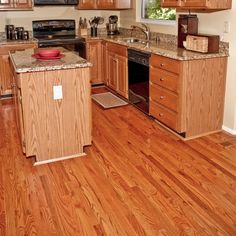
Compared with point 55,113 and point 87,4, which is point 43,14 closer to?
point 87,4

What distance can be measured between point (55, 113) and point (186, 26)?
74.9 inches

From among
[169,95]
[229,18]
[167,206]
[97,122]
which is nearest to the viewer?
[167,206]

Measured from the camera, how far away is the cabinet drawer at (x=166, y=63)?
125 inches

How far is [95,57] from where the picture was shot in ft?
17.1

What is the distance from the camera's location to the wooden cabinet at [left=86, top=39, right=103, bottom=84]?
203 inches

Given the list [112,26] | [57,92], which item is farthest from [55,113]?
[112,26]

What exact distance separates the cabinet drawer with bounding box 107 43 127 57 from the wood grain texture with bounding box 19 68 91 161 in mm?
1699

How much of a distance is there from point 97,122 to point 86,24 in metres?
2.35

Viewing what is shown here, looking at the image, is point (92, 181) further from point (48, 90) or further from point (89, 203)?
point (48, 90)

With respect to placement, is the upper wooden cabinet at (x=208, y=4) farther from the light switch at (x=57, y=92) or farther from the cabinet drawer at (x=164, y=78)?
the light switch at (x=57, y=92)

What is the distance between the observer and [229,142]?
328cm

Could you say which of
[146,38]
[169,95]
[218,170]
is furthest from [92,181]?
[146,38]

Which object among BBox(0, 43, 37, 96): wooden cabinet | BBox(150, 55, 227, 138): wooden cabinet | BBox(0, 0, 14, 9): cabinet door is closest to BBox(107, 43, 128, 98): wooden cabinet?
BBox(150, 55, 227, 138): wooden cabinet

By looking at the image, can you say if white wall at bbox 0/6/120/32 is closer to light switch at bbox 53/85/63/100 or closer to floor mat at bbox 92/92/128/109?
floor mat at bbox 92/92/128/109
